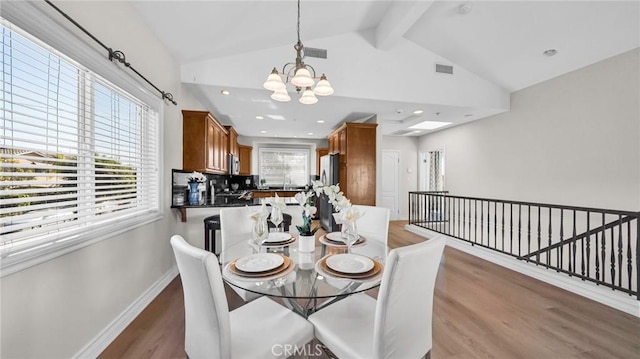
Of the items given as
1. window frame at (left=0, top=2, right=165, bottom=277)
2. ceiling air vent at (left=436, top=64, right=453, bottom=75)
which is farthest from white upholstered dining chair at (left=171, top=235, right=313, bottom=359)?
ceiling air vent at (left=436, top=64, right=453, bottom=75)

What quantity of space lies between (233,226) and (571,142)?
497cm

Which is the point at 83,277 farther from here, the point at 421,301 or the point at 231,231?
the point at 421,301

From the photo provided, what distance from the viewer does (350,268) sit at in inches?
52.6

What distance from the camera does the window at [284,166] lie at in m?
7.28

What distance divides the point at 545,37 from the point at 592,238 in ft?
9.75

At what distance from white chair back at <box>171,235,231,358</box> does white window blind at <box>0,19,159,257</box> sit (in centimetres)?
85

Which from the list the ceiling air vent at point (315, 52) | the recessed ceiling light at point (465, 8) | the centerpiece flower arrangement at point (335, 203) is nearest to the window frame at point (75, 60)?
the centerpiece flower arrangement at point (335, 203)

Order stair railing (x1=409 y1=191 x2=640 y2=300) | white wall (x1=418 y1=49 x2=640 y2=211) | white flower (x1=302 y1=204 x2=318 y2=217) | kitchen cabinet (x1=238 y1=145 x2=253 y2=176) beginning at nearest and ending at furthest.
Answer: white flower (x1=302 y1=204 x2=318 y2=217) → stair railing (x1=409 y1=191 x2=640 y2=300) → white wall (x1=418 y1=49 x2=640 y2=211) → kitchen cabinet (x1=238 y1=145 x2=253 y2=176)

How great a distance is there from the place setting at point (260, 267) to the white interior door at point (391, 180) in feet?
19.3

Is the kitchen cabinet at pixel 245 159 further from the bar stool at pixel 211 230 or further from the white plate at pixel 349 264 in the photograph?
the white plate at pixel 349 264

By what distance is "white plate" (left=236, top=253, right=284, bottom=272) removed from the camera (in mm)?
1295

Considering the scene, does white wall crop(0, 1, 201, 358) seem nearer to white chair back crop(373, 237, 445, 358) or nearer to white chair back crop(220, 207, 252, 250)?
white chair back crop(220, 207, 252, 250)

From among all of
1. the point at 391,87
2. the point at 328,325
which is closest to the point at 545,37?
the point at 391,87

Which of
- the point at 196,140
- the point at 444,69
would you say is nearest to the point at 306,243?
the point at 196,140
